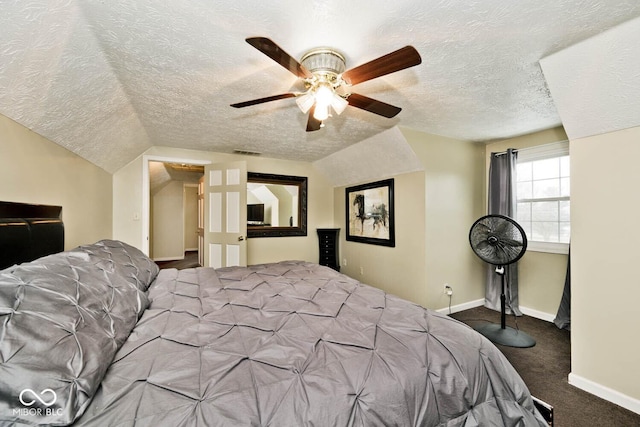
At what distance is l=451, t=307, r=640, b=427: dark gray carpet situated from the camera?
1636 mm

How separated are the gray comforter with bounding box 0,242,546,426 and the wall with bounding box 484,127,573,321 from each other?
2574 mm

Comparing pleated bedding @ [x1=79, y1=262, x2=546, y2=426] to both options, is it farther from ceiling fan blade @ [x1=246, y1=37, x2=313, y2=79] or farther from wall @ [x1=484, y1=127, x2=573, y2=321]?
wall @ [x1=484, y1=127, x2=573, y2=321]

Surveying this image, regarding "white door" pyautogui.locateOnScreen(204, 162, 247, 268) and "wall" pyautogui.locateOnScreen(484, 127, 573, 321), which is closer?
"wall" pyautogui.locateOnScreen(484, 127, 573, 321)

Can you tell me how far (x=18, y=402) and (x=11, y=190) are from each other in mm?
1490

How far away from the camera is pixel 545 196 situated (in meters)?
3.18

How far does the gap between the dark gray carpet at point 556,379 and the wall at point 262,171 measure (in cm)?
276

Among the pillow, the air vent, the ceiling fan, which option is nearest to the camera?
the pillow

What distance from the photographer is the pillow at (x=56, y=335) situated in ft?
2.15

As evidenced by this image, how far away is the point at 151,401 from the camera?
0.78 m

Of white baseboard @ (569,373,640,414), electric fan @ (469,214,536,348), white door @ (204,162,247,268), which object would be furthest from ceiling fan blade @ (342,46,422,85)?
white door @ (204,162,247,268)

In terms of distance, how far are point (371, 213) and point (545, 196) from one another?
7.18ft

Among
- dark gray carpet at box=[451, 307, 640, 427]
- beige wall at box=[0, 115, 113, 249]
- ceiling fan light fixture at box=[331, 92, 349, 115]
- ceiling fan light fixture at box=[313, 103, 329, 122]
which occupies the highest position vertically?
ceiling fan light fixture at box=[331, 92, 349, 115]

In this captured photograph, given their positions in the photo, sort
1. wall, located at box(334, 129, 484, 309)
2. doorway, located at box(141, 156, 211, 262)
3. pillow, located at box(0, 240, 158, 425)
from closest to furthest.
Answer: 1. pillow, located at box(0, 240, 158, 425)
2. wall, located at box(334, 129, 484, 309)
3. doorway, located at box(141, 156, 211, 262)

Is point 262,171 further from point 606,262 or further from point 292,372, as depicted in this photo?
point 606,262
